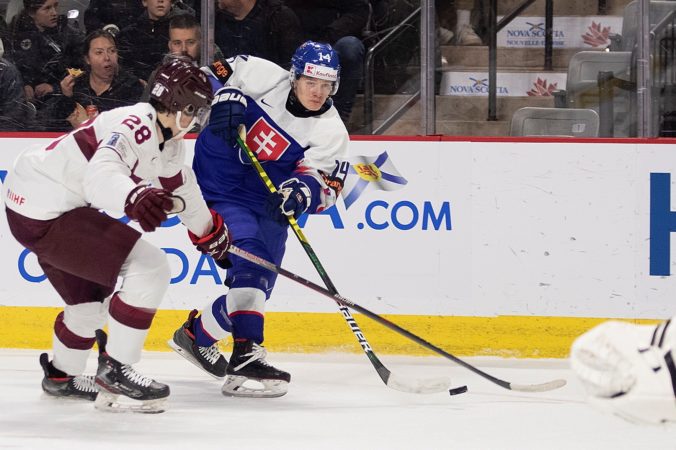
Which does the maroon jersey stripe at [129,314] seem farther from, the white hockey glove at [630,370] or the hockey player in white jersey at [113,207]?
the white hockey glove at [630,370]

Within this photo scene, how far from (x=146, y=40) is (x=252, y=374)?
155 cm

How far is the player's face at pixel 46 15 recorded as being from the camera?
4.31 meters

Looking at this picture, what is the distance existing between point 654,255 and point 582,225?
29 centimetres

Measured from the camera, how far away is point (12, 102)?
4332 millimetres

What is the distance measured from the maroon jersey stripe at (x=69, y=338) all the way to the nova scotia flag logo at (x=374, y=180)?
1.33m

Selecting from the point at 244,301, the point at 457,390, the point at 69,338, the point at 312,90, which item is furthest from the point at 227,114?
the point at 457,390

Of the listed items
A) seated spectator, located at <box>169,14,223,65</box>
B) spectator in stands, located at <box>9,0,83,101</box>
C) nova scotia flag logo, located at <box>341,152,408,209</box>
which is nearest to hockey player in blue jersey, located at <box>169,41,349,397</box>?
nova scotia flag logo, located at <box>341,152,408,209</box>

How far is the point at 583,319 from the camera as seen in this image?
417cm

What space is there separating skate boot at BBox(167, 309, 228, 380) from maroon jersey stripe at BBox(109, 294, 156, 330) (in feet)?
2.20

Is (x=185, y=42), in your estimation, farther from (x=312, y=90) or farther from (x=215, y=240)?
(x=215, y=240)

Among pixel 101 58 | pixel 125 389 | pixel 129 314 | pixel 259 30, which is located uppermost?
pixel 259 30

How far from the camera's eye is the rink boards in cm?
416

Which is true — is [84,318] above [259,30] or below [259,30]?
below

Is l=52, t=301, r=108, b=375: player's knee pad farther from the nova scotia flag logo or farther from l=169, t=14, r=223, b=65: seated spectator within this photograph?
l=169, t=14, r=223, b=65: seated spectator
